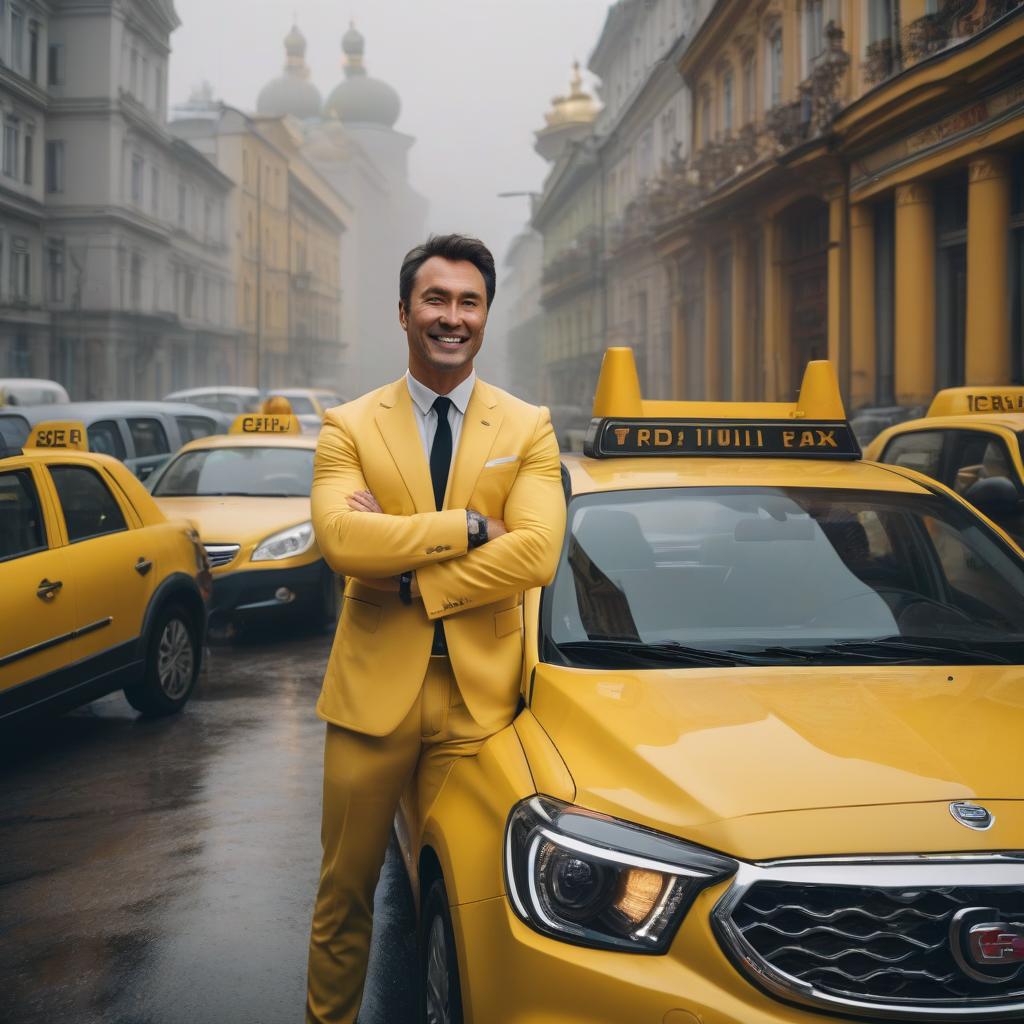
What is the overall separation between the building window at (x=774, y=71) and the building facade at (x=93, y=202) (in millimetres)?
23842

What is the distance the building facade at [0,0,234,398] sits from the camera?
134 ft

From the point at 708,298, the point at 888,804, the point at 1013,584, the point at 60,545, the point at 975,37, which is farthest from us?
the point at 708,298

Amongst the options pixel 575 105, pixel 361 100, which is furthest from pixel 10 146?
pixel 361 100

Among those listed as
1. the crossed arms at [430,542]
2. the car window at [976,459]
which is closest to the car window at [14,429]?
the car window at [976,459]

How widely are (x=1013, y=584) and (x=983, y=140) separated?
13.7 metres

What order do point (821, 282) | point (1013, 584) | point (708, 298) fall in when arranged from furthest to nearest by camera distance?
point (708, 298) → point (821, 282) → point (1013, 584)

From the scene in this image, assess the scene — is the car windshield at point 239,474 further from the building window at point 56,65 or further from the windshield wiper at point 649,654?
the building window at point 56,65

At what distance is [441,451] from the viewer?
303cm

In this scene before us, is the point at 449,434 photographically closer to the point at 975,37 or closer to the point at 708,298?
the point at 975,37

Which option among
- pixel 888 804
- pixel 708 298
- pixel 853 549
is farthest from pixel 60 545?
pixel 708 298

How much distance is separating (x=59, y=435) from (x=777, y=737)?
20.6 feet

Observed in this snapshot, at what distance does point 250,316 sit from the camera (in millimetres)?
72000

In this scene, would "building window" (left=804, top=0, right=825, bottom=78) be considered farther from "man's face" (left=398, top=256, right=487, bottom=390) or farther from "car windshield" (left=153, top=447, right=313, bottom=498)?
"man's face" (left=398, top=256, right=487, bottom=390)

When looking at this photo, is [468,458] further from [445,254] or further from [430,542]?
[445,254]
